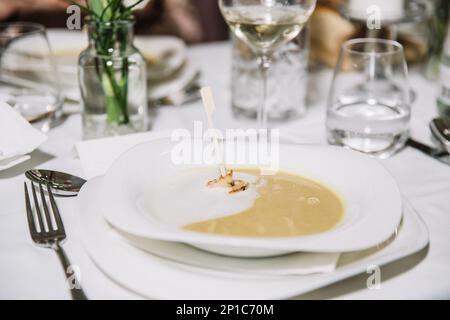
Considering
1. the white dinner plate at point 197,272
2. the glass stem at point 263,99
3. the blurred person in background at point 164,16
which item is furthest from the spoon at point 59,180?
the blurred person in background at point 164,16

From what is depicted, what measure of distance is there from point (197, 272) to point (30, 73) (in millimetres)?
720

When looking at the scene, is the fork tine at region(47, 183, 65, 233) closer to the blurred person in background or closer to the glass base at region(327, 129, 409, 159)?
the glass base at region(327, 129, 409, 159)

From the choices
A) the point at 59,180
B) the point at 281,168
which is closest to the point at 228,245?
the point at 281,168

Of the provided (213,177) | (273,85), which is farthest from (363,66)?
(213,177)

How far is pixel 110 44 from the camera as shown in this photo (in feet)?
3.07

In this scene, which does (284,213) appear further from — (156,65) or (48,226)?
(156,65)

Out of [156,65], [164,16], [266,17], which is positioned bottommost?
[164,16]

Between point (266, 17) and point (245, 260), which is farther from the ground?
point (266, 17)

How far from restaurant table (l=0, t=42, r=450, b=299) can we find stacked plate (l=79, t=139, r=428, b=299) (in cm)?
3

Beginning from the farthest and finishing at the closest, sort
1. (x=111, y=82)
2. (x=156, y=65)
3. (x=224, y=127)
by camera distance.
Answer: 1. (x=156, y=65)
2. (x=224, y=127)
3. (x=111, y=82)

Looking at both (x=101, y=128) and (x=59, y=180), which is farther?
(x=101, y=128)

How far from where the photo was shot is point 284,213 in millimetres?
614
